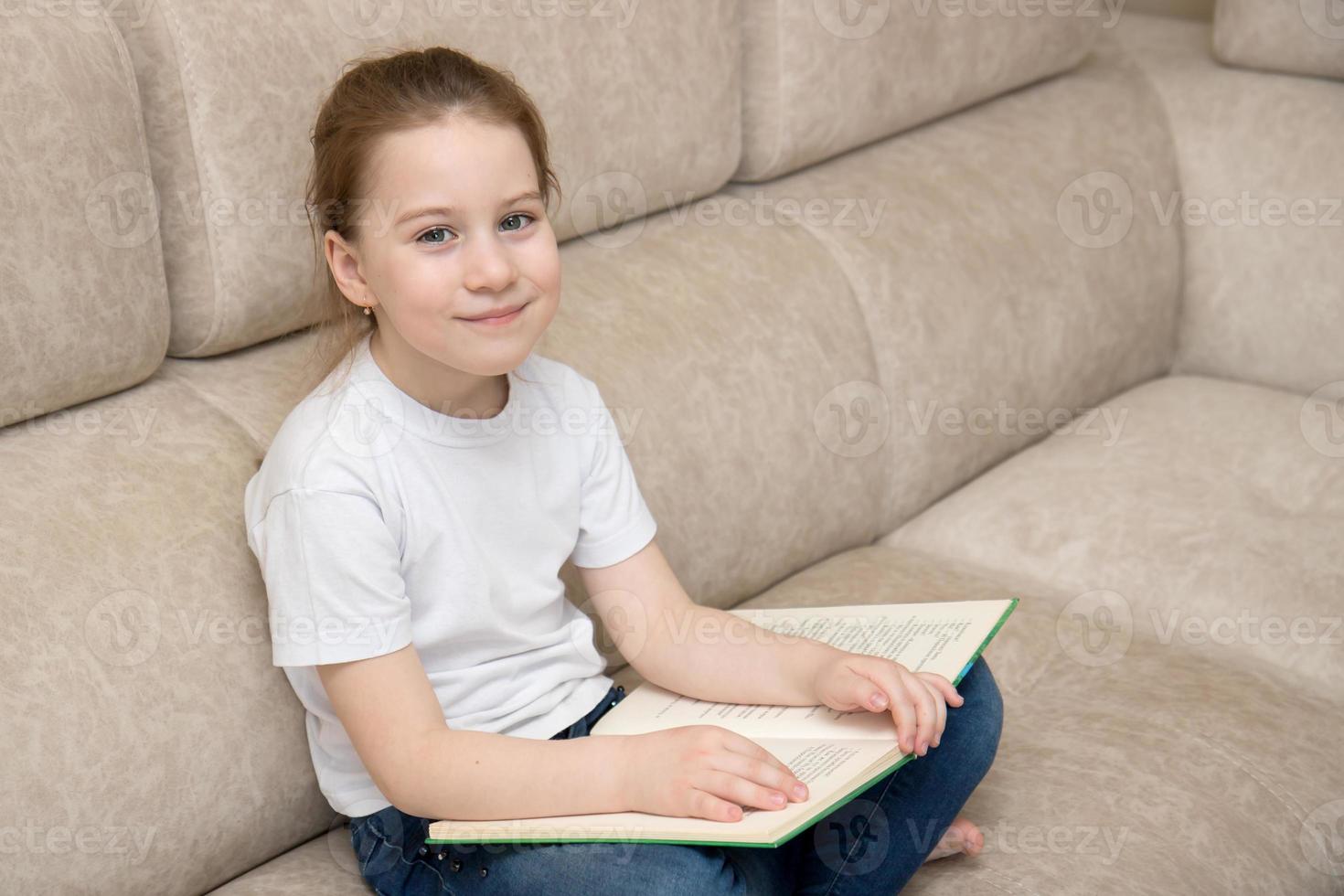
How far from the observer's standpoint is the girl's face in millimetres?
1028

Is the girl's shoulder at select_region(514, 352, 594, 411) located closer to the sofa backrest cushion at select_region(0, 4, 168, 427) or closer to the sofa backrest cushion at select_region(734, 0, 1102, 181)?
the sofa backrest cushion at select_region(0, 4, 168, 427)

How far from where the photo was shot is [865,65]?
173cm

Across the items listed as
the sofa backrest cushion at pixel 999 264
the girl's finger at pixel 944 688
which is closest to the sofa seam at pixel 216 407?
the girl's finger at pixel 944 688

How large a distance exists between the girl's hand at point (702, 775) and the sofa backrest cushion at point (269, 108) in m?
0.51

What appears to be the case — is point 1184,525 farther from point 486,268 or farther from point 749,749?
point 486,268

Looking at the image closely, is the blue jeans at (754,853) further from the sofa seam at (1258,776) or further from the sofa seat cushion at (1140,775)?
the sofa seam at (1258,776)

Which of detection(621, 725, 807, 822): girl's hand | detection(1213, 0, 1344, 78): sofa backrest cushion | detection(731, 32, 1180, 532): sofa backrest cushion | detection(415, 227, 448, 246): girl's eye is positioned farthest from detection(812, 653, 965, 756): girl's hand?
detection(1213, 0, 1344, 78): sofa backrest cushion

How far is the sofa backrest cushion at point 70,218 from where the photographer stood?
1040mm

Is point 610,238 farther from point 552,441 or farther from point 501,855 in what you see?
point 501,855

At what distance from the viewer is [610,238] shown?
5.13 ft

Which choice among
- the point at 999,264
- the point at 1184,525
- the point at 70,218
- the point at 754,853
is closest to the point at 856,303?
the point at 999,264

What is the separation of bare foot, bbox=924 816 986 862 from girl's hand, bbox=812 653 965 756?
0.35 feet

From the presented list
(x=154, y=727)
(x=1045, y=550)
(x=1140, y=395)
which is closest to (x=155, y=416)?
(x=154, y=727)

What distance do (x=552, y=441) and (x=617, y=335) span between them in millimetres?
275
